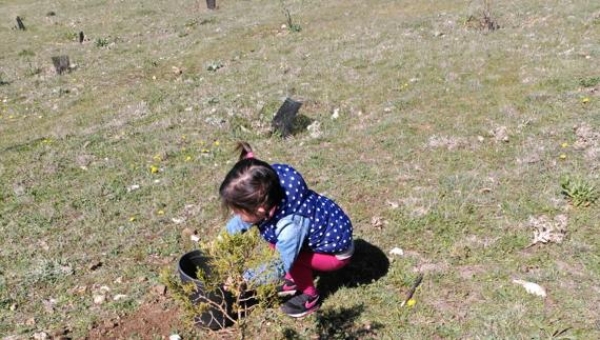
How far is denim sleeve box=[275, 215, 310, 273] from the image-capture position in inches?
175

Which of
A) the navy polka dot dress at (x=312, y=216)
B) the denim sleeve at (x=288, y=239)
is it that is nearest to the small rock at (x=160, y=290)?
the navy polka dot dress at (x=312, y=216)

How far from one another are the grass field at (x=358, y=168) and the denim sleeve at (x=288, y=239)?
0.90 meters

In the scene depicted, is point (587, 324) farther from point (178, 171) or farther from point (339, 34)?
point (339, 34)

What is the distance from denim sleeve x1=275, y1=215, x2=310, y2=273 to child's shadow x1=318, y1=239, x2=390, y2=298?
1124 mm

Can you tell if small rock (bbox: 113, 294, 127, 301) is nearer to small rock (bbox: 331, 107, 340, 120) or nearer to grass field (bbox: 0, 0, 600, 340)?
grass field (bbox: 0, 0, 600, 340)

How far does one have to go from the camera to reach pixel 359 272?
573cm

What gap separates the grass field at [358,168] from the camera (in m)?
5.23

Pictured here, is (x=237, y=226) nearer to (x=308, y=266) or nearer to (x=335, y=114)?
(x=308, y=266)

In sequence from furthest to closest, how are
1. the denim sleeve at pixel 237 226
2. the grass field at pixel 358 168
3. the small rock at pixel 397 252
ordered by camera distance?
the small rock at pixel 397 252 → the grass field at pixel 358 168 → the denim sleeve at pixel 237 226

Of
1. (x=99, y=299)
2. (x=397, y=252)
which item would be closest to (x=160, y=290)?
(x=99, y=299)

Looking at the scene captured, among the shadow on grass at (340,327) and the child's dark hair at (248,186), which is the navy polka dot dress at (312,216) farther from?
the shadow on grass at (340,327)

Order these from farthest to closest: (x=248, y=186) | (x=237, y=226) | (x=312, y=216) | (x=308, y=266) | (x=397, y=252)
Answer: (x=397, y=252)
(x=308, y=266)
(x=237, y=226)
(x=312, y=216)
(x=248, y=186)

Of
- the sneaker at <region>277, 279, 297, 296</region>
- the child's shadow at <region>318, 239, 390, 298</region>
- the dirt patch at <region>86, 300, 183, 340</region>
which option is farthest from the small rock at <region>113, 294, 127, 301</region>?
the child's shadow at <region>318, 239, 390, 298</region>

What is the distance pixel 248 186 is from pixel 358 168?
4.07 metres
